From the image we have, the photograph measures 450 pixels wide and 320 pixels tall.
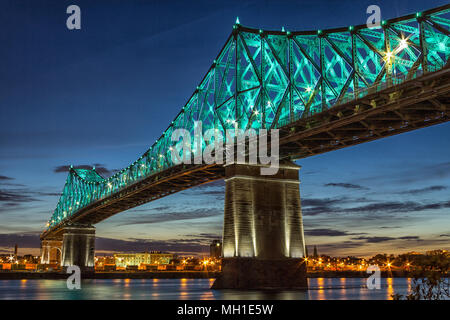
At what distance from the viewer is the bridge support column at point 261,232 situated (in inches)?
1667

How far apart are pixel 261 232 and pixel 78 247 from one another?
63.0 m

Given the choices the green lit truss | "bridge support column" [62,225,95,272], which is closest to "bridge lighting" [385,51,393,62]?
the green lit truss

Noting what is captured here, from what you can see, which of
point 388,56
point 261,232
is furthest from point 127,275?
point 388,56

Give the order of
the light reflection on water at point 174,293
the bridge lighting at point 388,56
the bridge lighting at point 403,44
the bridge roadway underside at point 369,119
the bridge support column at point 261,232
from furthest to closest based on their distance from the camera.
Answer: the bridge support column at point 261,232 < the light reflection on water at point 174,293 < the bridge lighting at point 388,56 < the bridge lighting at point 403,44 < the bridge roadway underside at point 369,119

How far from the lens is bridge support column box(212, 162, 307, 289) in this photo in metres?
42.3

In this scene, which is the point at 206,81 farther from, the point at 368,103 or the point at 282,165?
the point at 368,103

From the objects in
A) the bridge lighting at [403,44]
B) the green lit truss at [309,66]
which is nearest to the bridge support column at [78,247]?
the green lit truss at [309,66]

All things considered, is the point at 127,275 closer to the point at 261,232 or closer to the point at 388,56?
the point at 261,232

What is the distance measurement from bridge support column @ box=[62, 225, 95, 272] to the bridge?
44642 millimetres

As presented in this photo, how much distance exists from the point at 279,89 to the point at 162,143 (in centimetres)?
2829

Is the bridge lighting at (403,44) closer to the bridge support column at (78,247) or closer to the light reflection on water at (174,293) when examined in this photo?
the light reflection on water at (174,293)

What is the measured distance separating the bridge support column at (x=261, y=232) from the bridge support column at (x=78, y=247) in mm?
59377

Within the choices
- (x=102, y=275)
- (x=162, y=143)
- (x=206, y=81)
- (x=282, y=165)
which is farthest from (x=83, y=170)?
(x=282, y=165)
